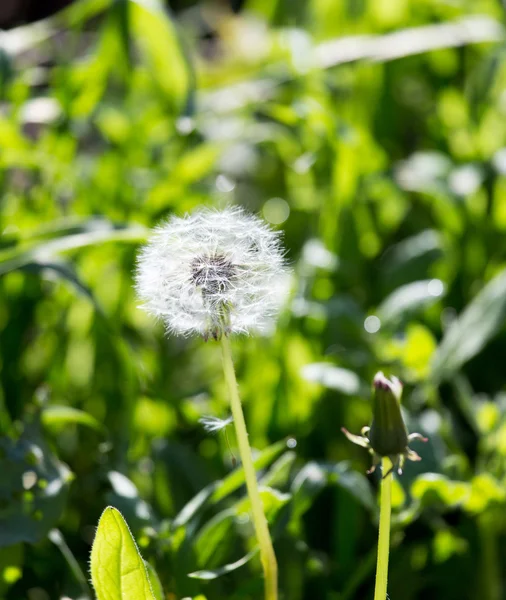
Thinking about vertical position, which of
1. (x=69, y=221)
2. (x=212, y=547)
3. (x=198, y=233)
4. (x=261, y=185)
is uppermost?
(x=198, y=233)

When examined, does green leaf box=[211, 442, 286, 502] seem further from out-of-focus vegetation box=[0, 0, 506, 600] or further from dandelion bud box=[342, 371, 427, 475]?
dandelion bud box=[342, 371, 427, 475]

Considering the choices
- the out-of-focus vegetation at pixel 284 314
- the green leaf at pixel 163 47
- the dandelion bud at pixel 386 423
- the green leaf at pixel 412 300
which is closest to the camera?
the dandelion bud at pixel 386 423

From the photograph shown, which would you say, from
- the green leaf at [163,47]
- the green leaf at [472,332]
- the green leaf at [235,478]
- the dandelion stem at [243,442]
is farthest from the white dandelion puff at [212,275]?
the green leaf at [163,47]

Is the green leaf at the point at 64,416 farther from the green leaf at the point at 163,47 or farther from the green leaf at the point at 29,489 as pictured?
the green leaf at the point at 163,47

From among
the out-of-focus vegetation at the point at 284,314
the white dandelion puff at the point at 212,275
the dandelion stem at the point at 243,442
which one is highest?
the white dandelion puff at the point at 212,275

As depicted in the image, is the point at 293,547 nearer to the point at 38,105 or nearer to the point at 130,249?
the point at 130,249

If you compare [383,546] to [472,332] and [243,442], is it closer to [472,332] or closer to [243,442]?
[243,442]

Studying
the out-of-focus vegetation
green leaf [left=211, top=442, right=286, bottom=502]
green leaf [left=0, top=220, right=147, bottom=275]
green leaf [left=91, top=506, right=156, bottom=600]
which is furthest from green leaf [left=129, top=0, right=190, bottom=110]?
green leaf [left=91, top=506, right=156, bottom=600]

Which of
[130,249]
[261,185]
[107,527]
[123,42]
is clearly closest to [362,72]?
[261,185]
